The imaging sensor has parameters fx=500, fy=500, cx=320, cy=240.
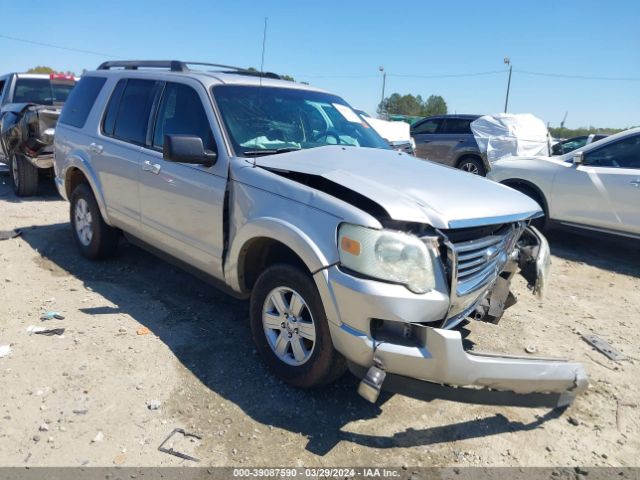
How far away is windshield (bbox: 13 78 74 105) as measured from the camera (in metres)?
9.66

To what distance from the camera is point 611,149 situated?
6.47m

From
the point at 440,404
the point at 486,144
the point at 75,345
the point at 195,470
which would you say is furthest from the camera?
the point at 486,144

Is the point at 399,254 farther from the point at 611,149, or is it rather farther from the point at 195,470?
the point at 611,149

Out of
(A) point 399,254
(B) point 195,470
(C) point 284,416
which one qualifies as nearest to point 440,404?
(C) point 284,416

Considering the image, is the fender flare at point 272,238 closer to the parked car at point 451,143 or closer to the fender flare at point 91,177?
the fender flare at point 91,177

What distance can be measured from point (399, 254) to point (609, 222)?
4986 millimetres

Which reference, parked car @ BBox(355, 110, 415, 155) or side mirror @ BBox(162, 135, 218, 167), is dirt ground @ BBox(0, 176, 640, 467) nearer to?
side mirror @ BBox(162, 135, 218, 167)

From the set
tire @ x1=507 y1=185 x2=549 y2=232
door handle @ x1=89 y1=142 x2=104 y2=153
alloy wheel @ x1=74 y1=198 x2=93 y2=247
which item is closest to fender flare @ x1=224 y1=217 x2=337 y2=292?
door handle @ x1=89 y1=142 x2=104 y2=153

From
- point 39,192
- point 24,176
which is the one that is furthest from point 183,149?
point 39,192

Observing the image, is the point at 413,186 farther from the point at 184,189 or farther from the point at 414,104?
the point at 414,104

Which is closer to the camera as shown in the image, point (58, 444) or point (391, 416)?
point (58, 444)

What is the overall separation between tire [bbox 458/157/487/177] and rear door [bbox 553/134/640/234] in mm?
4390

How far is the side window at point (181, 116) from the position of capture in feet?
12.0

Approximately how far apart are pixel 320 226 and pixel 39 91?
9434 mm
